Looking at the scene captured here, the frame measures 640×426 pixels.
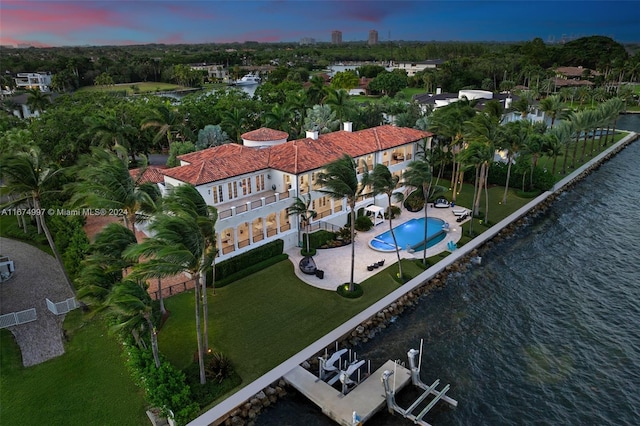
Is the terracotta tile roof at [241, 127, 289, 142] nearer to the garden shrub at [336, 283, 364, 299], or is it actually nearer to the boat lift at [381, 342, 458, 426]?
the garden shrub at [336, 283, 364, 299]

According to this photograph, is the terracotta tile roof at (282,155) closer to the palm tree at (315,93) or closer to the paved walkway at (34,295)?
the paved walkway at (34,295)

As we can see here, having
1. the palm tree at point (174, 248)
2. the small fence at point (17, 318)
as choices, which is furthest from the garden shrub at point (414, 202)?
the small fence at point (17, 318)

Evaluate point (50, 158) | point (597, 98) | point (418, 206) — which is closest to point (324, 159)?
point (418, 206)

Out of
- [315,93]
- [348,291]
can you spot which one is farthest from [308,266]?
[315,93]

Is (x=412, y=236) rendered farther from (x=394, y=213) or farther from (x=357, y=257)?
(x=357, y=257)

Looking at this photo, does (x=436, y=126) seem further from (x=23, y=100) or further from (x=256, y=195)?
(x=23, y=100)

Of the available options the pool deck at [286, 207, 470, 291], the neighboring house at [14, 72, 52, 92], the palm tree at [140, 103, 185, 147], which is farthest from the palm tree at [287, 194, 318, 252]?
the neighboring house at [14, 72, 52, 92]
